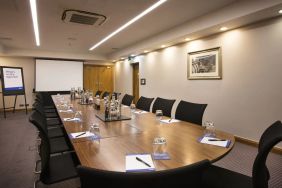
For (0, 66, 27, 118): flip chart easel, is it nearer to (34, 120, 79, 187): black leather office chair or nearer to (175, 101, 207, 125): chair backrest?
(34, 120, 79, 187): black leather office chair

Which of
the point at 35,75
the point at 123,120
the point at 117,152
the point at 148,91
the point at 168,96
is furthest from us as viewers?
the point at 35,75

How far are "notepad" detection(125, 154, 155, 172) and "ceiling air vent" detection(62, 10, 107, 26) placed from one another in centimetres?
335

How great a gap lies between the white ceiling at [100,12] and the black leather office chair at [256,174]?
106 inches

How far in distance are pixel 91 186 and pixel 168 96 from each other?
5.26m

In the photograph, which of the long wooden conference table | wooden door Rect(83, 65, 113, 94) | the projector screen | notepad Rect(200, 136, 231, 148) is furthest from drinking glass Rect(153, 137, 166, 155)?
wooden door Rect(83, 65, 113, 94)

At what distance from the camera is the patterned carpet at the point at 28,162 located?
2373mm

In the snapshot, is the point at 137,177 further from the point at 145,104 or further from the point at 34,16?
the point at 34,16

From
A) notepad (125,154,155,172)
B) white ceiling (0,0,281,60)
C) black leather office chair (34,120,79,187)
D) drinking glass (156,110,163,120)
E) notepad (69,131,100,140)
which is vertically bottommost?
black leather office chair (34,120,79,187)

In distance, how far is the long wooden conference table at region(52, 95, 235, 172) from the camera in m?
1.29

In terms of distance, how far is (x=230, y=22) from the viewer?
3555mm

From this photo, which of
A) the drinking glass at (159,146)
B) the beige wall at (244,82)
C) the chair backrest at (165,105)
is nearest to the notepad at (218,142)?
the drinking glass at (159,146)

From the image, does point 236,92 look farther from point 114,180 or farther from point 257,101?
point 114,180

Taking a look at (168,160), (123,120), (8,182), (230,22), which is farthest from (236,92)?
(8,182)

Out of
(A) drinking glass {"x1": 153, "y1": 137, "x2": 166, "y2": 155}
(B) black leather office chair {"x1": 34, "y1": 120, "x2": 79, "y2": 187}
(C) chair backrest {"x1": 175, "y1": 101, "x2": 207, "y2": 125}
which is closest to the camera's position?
(A) drinking glass {"x1": 153, "y1": 137, "x2": 166, "y2": 155}
